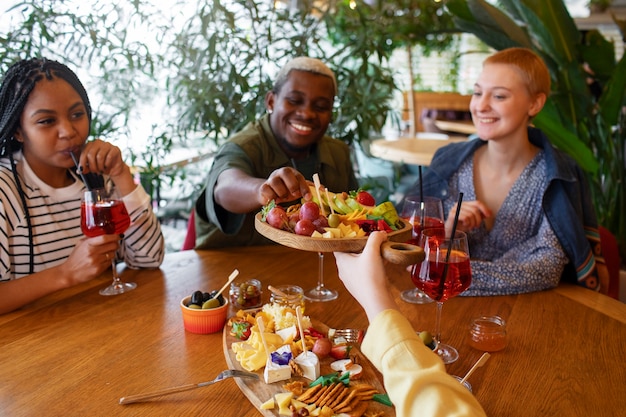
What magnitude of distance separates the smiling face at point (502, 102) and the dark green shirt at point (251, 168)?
74cm

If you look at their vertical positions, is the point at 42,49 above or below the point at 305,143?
above

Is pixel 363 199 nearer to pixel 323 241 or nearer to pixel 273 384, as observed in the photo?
pixel 323 241

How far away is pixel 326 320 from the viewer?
1.65 meters

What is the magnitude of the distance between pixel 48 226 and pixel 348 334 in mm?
1181

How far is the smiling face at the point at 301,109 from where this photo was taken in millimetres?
2545

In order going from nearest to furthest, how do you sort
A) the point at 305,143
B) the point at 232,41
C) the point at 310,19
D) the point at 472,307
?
the point at 472,307
the point at 305,143
the point at 232,41
the point at 310,19

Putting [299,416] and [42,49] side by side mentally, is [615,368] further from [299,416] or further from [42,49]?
[42,49]

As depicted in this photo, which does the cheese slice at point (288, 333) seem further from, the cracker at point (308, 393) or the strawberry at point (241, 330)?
the cracker at point (308, 393)

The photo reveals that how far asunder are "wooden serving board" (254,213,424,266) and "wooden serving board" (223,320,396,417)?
28 cm

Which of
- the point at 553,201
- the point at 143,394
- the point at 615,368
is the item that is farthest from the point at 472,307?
the point at 143,394

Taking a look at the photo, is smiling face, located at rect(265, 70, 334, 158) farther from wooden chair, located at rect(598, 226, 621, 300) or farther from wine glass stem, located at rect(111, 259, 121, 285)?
wooden chair, located at rect(598, 226, 621, 300)

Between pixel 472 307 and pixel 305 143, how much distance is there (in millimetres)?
1245

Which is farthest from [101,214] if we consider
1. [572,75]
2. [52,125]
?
[572,75]

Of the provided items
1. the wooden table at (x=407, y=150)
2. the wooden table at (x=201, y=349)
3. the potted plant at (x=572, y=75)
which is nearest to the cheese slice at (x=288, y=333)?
the wooden table at (x=201, y=349)
